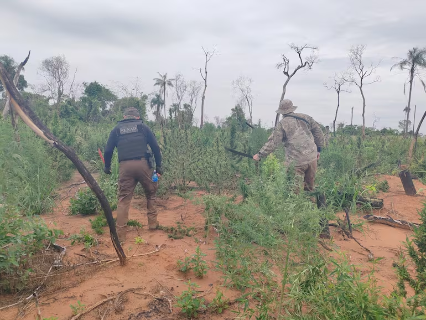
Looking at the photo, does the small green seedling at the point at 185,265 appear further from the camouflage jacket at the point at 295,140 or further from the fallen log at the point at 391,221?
the fallen log at the point at 391,221

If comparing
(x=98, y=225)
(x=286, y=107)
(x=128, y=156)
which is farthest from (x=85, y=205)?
(x=286, y=107)

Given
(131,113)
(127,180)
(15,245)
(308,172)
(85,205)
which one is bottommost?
(85,205)

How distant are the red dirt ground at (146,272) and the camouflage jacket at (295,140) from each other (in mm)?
1178

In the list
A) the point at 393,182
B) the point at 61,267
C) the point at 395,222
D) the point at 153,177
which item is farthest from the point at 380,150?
the point at 61,267

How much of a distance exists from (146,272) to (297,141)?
298cm

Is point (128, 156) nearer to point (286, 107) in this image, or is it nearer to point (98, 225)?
point (98, 225)

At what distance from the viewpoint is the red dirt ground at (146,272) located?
2.71 meters

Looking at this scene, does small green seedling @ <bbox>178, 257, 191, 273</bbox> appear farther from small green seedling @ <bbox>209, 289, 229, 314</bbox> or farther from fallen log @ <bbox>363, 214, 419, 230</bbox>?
fallen log @ <bbox>363, 214, 419, 230</bbox>

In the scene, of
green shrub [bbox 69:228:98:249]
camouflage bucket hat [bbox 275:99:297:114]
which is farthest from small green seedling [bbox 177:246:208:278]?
camouflage bucket hat [bbox 275:99:297:114]

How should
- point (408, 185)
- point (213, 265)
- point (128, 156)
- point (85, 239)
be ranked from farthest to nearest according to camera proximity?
point (408, 185) → point (128, 156) → point (85, 239) → point (213, 265)

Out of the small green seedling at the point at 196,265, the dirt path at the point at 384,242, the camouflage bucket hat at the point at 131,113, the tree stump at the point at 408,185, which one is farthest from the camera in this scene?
the tree stump at the point at 408,185

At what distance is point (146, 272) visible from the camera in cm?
339

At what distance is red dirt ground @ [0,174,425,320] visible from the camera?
8.90ft

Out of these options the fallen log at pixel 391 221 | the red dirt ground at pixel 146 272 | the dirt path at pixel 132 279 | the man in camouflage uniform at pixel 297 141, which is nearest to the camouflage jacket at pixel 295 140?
the man in camouflage uniform at pixel 297 141
